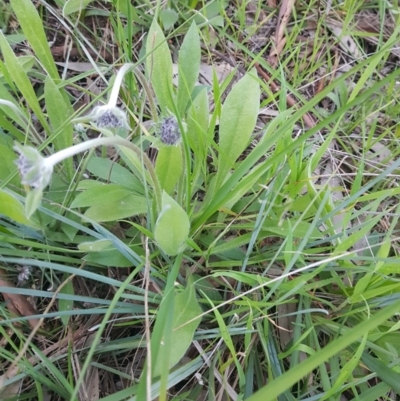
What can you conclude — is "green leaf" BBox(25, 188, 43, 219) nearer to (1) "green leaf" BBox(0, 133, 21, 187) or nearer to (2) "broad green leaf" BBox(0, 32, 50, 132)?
(1) "green leaf" BBox(0, 133, 21, 187)

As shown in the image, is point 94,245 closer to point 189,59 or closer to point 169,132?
point 169,132

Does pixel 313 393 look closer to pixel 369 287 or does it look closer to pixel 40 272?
pixel 369 287

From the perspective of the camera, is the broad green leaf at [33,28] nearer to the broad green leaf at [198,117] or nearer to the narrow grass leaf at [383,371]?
the broad green leaf at [198,117]

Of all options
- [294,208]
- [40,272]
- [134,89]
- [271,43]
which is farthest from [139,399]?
[271,43]

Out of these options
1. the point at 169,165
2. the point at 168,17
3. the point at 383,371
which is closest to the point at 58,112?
the point at 169,165

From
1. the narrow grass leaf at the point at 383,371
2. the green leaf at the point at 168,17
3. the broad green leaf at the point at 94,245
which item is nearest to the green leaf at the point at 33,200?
the broad green leaf at the point at 94,245

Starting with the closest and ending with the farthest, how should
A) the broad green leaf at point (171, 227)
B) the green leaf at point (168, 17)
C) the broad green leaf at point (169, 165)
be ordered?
the broad green leaf at point (171, 227) < the broad green leaf at point (169, 165) < the green leaf at point (168, 17)

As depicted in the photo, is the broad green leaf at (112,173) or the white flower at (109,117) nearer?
the white flower at (109,117)
